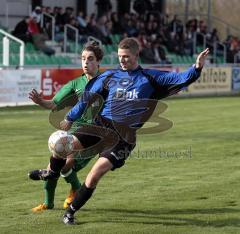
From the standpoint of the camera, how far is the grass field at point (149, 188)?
8.19 metres

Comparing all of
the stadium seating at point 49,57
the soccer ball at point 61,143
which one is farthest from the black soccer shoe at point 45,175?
the stadium seating at point 49,57

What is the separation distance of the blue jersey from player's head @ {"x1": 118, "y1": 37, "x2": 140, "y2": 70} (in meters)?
0.18

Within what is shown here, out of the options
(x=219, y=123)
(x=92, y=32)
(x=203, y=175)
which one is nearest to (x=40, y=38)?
(x=92, y=32)

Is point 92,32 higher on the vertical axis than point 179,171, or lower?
higher

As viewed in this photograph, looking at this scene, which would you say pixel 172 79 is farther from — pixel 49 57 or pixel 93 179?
pixel 49 57

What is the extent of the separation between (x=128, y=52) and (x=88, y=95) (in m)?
0.73

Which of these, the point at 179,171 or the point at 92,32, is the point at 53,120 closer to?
the point at 179,171

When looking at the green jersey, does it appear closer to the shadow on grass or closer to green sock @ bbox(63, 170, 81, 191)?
green sock @ bbox(63, 170, 81, 191)

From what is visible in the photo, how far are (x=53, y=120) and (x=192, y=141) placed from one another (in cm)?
383

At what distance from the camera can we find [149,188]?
1039 centimetres

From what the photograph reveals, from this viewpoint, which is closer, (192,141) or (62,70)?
(192,141)

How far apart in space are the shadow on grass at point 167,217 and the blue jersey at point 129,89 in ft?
3.39

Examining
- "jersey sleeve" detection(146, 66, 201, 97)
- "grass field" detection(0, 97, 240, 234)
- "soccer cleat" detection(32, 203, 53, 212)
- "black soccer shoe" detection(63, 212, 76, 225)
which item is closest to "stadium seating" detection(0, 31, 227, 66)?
"grass field" detection(0, 97, 240, 234)

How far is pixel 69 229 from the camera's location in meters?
7.90
